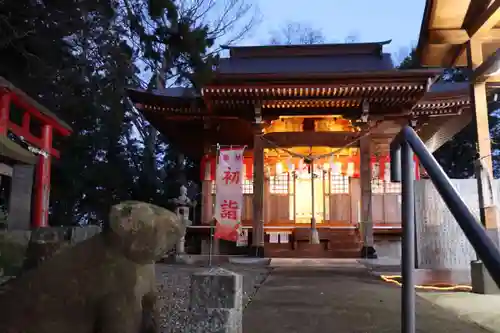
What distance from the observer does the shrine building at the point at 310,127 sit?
33.3ft

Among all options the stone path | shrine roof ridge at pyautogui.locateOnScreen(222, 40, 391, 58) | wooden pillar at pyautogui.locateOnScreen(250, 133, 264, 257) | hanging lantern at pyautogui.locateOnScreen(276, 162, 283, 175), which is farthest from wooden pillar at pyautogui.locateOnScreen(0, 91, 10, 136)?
shrine roof ridge at pyautogui.locateOnScreen(222, 40, 391, 58)

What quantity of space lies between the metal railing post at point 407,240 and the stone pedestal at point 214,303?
1.07 meters

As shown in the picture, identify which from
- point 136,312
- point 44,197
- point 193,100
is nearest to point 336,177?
point 193,100

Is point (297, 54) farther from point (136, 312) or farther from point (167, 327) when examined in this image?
point (136, 312)

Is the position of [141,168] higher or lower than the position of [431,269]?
higher

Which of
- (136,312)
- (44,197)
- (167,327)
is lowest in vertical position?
(167,327)

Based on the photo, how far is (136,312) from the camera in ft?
7.43

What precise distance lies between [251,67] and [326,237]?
→ 620cm

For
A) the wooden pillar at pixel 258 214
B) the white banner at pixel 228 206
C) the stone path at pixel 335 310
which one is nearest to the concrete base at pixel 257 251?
the wooden pillar at pixel 258 214

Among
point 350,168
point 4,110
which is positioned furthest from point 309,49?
point 4,110

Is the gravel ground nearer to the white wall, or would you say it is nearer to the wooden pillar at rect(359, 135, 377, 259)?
→ the white wall

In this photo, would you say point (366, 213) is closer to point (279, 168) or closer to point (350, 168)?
point (350, 168)

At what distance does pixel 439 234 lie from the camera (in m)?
7.07

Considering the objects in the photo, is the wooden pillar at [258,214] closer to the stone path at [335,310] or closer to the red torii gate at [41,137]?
the stone path at [335,310]
